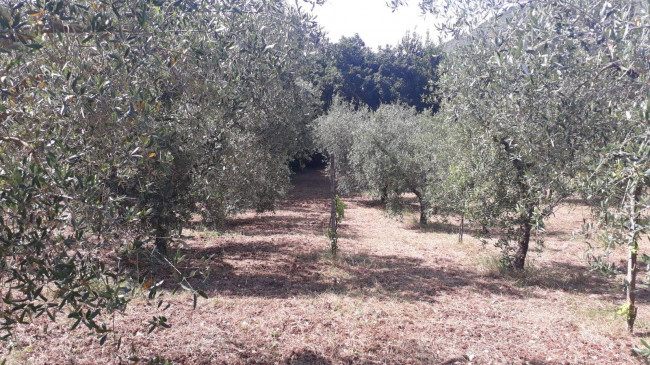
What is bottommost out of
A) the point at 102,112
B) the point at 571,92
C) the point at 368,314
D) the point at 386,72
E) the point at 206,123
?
the point at 368,314

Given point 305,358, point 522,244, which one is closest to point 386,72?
point 522,244

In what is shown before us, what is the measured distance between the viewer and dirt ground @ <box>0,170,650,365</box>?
521cm

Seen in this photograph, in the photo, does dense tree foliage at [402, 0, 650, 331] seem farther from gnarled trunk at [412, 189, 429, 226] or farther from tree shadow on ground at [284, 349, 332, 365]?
gnarled trunk at [412, 189, 429, 226]

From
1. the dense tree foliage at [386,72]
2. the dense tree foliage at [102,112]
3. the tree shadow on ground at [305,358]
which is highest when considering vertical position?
the dense tree foliage at [386,72]

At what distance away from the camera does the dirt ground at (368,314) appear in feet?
17.1

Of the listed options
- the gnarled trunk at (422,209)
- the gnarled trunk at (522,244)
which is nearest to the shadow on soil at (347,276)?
the gnarled trunk at (522,244)

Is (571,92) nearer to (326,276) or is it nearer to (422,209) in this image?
(326,276)

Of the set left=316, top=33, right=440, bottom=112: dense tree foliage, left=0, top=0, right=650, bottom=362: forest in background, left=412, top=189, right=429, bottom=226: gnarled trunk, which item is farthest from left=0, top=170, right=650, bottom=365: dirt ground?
left=316, top=33, right=440, bottom=112: dense tree foliage

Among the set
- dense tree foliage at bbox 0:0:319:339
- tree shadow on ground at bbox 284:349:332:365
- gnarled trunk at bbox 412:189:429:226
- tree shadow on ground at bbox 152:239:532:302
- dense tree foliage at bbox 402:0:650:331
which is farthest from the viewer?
gnarled trunk at bbox 412:189:429:226

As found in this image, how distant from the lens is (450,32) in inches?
233

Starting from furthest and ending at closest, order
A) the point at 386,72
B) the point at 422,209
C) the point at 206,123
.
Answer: the point at 386,72 < the point at 422,209 < the point at 206,123

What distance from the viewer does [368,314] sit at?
22.4ft

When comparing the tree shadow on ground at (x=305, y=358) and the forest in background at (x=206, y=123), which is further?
the tree shadow on ground at (x=305, y=358)

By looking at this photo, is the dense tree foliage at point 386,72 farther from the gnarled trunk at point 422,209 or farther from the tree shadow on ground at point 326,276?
the tree shadow on ground at point 326,276
